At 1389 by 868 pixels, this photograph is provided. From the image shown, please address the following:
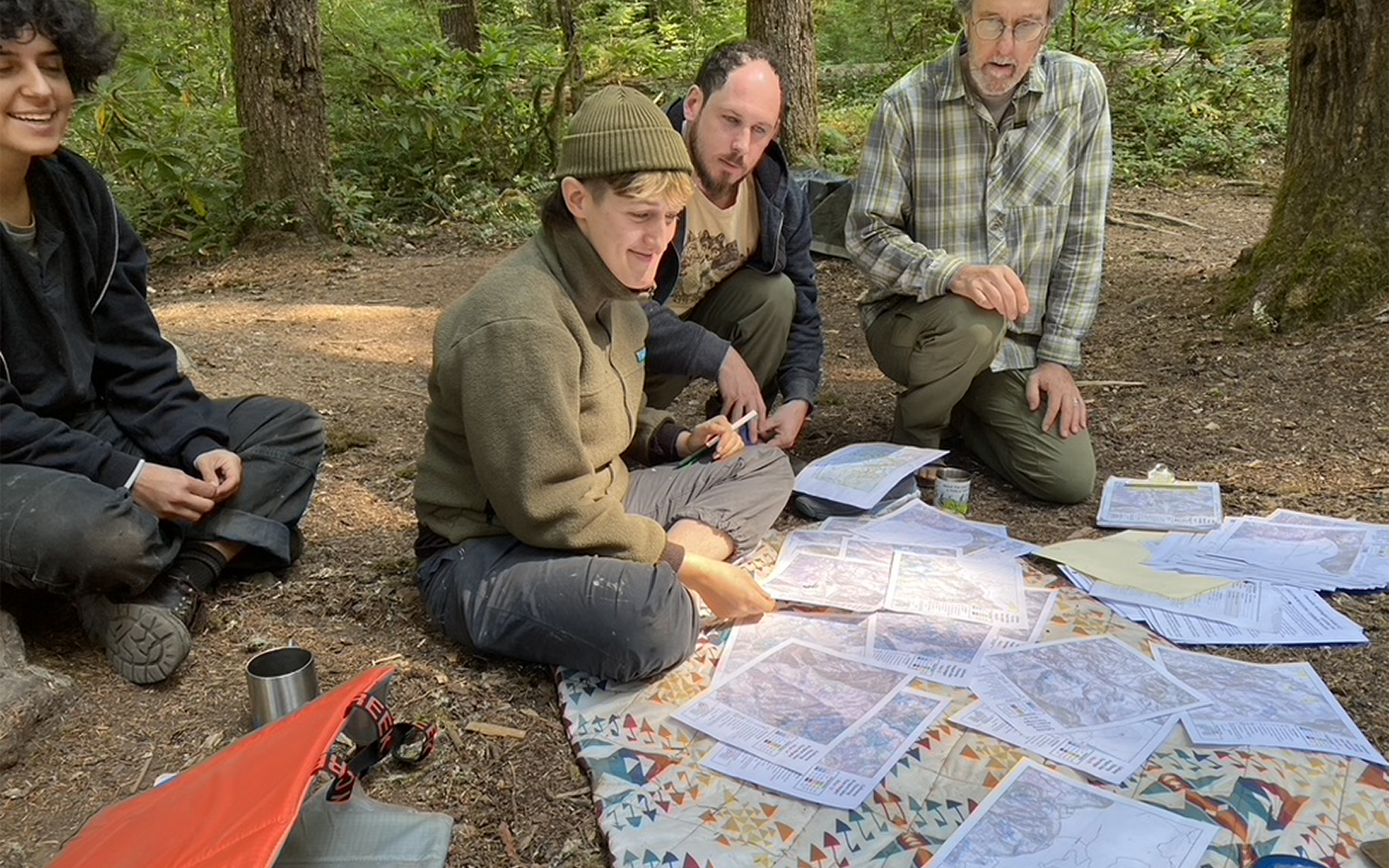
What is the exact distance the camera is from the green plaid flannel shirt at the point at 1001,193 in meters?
3.14

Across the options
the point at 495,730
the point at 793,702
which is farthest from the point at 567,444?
the point at 793,702

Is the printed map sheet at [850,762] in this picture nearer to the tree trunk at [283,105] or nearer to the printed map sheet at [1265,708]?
the printed map sheet at [1265,708]

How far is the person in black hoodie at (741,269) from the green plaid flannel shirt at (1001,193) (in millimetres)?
250

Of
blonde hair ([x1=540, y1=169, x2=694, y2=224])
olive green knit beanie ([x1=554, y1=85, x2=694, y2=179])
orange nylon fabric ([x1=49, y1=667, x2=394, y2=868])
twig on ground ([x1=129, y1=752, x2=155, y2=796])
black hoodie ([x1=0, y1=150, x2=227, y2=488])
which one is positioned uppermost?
olive green knit beanie ([x1=554, y1=85, x2=694, y2=179])

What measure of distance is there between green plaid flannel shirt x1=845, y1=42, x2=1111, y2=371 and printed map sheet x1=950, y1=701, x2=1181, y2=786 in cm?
146

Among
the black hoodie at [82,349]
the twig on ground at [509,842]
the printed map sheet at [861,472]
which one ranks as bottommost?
the twig on ground at [509,842]

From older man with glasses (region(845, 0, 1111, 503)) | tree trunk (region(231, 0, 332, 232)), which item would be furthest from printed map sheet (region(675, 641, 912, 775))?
tree trunk (region(231, 0, 332, 232))

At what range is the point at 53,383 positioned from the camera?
7.51 ft

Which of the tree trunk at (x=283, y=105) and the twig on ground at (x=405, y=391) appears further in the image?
the tree trunk at (x=283, y=105)

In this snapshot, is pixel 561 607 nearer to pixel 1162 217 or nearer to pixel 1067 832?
pixel 1067 832

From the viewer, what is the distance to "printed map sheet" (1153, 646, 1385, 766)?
1.93 metres

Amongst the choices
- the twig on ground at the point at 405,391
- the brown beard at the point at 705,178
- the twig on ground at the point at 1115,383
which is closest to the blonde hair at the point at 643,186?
the brown beard at the point at 705,178

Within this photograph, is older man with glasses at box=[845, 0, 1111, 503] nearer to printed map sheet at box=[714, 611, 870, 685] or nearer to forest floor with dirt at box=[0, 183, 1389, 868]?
forest floor with dirt at box=[0, 183, 1389, 868]

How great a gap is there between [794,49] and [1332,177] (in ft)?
12.2
